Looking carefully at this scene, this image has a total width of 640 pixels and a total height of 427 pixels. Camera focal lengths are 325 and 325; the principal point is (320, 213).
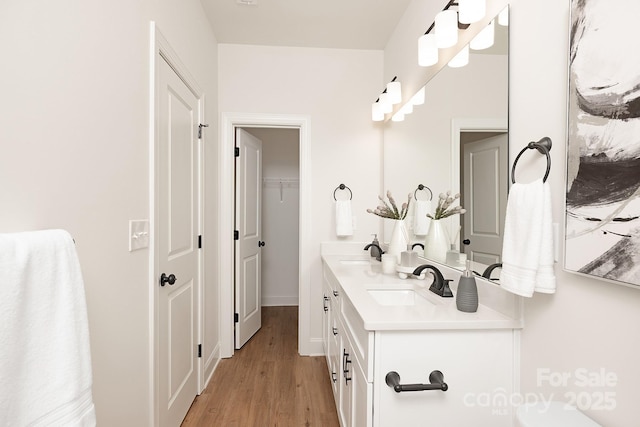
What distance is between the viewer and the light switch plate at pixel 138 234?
1346 mm

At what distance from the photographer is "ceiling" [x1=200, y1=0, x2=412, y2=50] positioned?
232 centimetres

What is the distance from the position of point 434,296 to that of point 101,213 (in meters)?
1.41

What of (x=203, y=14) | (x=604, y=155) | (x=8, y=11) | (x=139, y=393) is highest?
(x=203, y=14)

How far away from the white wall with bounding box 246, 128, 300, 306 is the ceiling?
183 cm

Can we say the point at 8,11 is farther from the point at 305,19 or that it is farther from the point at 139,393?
the point at 305,19

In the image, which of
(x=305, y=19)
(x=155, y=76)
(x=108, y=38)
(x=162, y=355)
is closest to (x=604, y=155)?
(x=108, y=38)

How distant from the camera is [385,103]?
2561 millimetres

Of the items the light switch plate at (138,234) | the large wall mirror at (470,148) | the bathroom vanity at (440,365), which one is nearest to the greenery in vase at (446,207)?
the large wall mirror at (470,148)

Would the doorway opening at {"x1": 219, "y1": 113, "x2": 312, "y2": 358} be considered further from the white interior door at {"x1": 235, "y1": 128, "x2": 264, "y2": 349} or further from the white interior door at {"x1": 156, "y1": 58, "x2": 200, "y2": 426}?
the white interior door at {"x1": 156, "y1": 58, "x2": 200, "y2": 426}

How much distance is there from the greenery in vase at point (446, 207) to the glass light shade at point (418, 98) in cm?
68

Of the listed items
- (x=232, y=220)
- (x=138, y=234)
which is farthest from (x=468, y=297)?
(x=232, y=220)

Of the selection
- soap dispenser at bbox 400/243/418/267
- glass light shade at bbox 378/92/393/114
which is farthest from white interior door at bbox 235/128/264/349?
soap dispenser at bbox 400/243/418/267

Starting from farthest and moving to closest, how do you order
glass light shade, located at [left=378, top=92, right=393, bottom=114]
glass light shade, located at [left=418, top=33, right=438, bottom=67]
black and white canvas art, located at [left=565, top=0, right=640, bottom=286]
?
1. glass light shade, located at [left=378, top=92, right=393, bottom=114]
2. glass light shade, located at [left=418, top=33, right=438, bottom=67]
3. black and white canvas art, located at [left=565, top=0, right=640, bottom=286]

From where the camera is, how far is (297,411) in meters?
2.09
